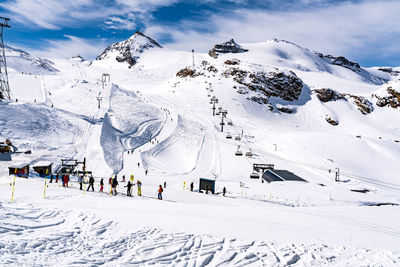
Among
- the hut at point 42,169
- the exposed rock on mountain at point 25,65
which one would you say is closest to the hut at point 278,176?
the hut at point 42,169

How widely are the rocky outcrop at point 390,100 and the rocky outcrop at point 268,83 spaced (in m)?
27.6

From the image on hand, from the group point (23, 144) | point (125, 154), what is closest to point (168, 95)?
point (125, 154)

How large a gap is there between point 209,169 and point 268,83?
72.7 metres

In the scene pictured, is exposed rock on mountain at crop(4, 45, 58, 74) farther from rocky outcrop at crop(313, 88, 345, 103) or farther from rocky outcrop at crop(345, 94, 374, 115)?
rocky outcrop at crop(345, 94, 374, 115)

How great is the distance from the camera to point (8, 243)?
25.1 ft

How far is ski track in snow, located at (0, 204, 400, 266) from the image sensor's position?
24.8 ft

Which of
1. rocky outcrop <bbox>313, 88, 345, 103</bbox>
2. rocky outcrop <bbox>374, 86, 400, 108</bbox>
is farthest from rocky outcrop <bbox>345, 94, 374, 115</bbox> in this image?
rocky outcrop <bbox>313, 88, 345, 103</bbox>

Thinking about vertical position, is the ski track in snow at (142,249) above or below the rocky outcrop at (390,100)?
below

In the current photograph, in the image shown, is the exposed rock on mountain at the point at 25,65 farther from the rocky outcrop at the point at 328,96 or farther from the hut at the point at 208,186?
the hut at the point at 208,186

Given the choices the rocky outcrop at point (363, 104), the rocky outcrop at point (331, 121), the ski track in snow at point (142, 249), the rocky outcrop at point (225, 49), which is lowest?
the ski track in snow at point (142, 249)

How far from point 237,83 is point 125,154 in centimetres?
6661

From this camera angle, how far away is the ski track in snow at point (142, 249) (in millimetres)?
7549

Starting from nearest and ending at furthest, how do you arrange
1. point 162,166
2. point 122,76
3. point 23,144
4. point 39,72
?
point 23,144, point 162,166, point 39,72, point 122,76

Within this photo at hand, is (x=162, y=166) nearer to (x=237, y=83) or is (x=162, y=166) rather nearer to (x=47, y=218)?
(x=47, y=218)
